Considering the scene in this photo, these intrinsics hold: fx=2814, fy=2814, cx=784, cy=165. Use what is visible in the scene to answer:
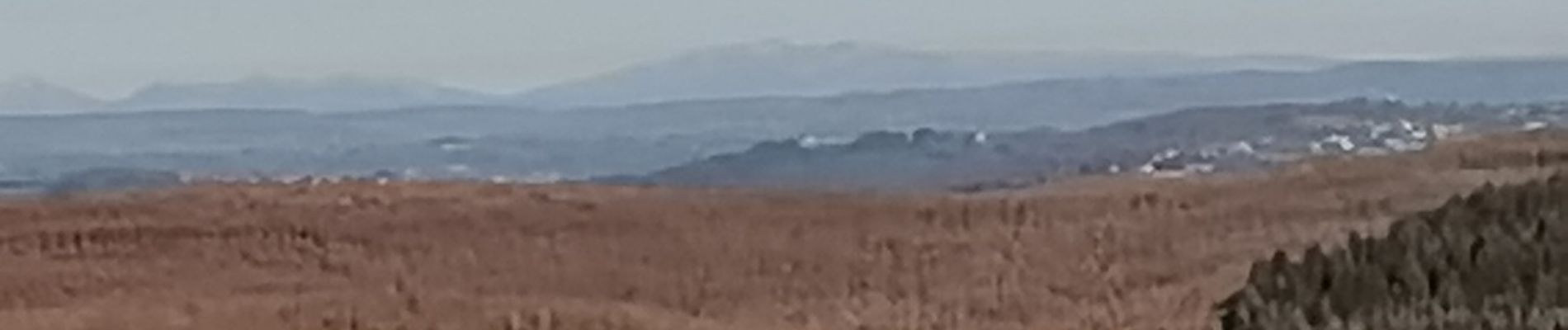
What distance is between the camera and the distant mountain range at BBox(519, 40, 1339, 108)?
474cm

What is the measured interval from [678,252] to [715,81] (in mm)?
1491

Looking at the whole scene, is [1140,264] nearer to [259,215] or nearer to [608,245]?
[608,245]

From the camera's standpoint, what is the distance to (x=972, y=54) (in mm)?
4805

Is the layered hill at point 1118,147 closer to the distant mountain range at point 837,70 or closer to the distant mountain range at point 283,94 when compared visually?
the distant mountain range at point 837,70

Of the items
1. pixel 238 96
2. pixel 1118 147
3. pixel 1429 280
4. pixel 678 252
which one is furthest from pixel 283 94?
pixel 1429 280

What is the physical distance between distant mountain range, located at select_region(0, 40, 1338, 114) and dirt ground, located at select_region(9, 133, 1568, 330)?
38.0 inches

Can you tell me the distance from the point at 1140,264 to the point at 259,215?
1054mm

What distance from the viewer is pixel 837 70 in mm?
4770

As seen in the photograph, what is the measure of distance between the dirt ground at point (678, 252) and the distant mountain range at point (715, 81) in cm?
97

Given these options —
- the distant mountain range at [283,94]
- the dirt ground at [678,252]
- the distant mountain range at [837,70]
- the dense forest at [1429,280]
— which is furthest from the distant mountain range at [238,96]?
the dense forest at [1429,280]

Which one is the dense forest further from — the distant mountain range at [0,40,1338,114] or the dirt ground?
the distant mountain range at [0,40,1338,114]

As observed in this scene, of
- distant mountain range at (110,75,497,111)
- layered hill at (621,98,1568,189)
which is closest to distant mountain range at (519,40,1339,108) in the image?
layered hill at (621,98,1568,189)

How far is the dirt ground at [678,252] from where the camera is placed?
2926 millimetres

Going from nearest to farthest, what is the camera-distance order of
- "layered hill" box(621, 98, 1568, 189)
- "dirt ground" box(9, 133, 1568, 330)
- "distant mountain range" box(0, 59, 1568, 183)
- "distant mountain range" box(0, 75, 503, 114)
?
"dirt ground" box(9, 133, 1568, 330) → "layered hill" box(621, 98, 1568, 189) → "distant mountain range" box(0, 75, 503, 114) → "distant mountain range" box(0, 59, 1568, 183)
